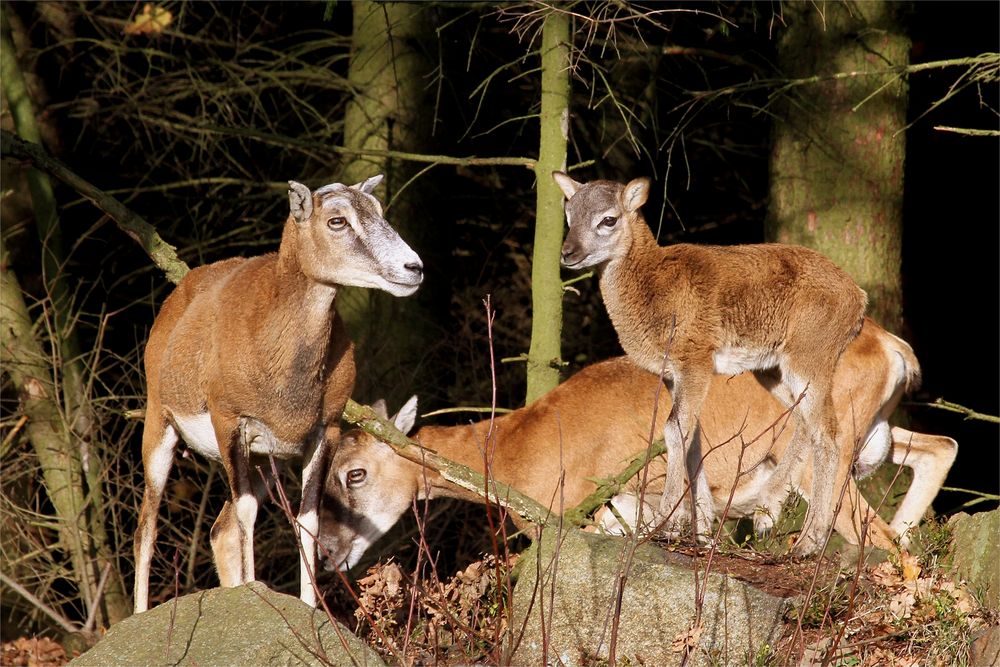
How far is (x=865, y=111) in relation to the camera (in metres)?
9.58

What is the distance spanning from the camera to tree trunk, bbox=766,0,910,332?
950 centimetres

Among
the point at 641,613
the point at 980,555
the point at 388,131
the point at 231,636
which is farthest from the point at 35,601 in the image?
the point at 388,131

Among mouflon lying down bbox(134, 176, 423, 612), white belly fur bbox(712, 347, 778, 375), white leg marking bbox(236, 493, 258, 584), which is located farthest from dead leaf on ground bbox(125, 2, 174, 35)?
white belly fur bbox(712, 347, 778, 375)

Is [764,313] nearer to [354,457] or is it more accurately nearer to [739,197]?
[354,457]

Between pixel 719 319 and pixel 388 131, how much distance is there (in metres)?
4.90

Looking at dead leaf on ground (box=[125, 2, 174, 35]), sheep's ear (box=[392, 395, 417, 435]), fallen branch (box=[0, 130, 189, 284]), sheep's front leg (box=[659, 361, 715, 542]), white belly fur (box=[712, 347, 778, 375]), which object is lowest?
sheep's ear (box=[392, 395, 417, 435])

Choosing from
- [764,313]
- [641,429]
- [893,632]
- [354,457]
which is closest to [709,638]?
[893,632]

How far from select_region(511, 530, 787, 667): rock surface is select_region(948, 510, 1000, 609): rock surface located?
1296mm

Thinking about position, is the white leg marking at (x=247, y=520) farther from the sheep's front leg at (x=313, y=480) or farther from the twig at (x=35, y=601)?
the twig at (x=35, y=601)

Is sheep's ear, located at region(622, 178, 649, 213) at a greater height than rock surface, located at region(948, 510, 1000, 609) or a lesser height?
greater

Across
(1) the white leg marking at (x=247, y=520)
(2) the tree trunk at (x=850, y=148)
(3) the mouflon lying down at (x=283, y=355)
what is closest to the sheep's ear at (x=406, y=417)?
(3) the mouflon lying down at (x=283, y=355)

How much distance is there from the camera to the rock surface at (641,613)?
19.9 ft

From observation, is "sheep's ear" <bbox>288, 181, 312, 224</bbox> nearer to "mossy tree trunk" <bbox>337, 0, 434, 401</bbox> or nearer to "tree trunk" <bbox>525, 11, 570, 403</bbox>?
"tree trunk" <bbox>525, 11, 570, 403</bbox>

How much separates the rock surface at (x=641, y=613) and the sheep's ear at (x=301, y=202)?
208 cm
